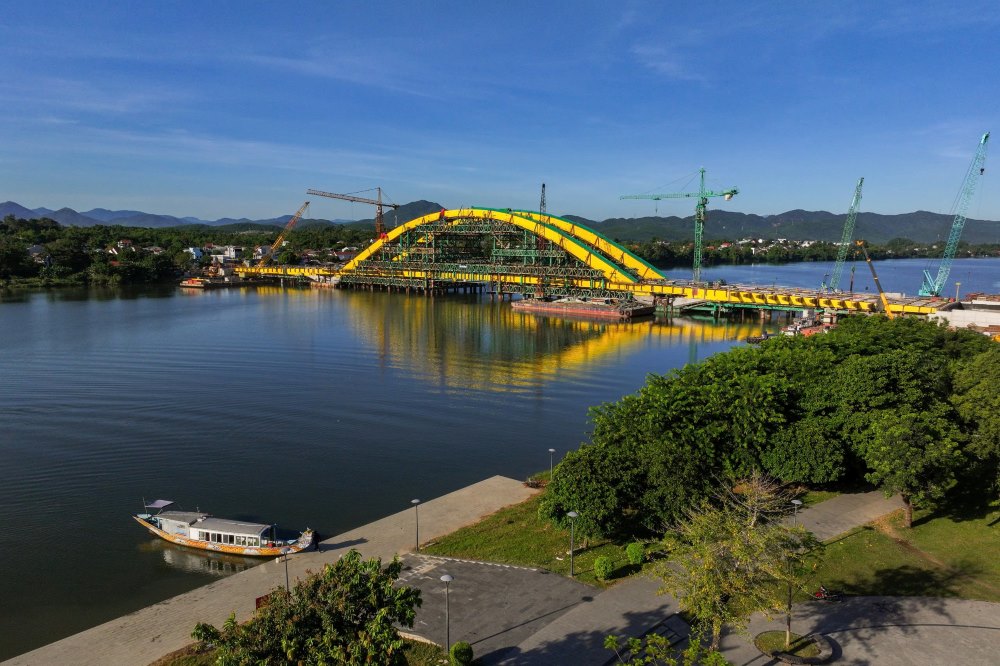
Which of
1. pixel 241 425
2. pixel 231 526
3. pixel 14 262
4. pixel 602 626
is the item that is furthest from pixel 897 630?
pixel 14 262

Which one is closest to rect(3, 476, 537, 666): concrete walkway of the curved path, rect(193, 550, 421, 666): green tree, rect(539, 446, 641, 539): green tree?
rect(539, 446, 641, 539): green tree

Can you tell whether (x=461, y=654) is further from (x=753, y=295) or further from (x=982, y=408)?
(x=753, y=295)

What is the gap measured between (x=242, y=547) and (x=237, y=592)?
2731 mm

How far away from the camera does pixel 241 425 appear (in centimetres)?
3177

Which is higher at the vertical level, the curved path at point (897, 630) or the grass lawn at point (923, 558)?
the grass lawn at point (923, 558)

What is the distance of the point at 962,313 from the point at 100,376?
67550 mm

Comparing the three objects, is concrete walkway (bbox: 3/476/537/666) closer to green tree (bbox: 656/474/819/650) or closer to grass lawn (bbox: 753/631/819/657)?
green tree (bbox: 656/474/819/650)

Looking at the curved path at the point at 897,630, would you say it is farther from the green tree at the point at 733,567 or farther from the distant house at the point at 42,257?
the distant house at the point at 42,257

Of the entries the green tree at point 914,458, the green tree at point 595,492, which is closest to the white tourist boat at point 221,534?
the green tree at point 595,492

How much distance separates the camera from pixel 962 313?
166ft

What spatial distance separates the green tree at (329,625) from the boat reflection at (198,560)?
9.47 metres

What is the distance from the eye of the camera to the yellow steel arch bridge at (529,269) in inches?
3041

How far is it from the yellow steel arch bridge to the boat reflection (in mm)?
65085

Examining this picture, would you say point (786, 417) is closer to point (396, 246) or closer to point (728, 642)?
point (728, 642)
